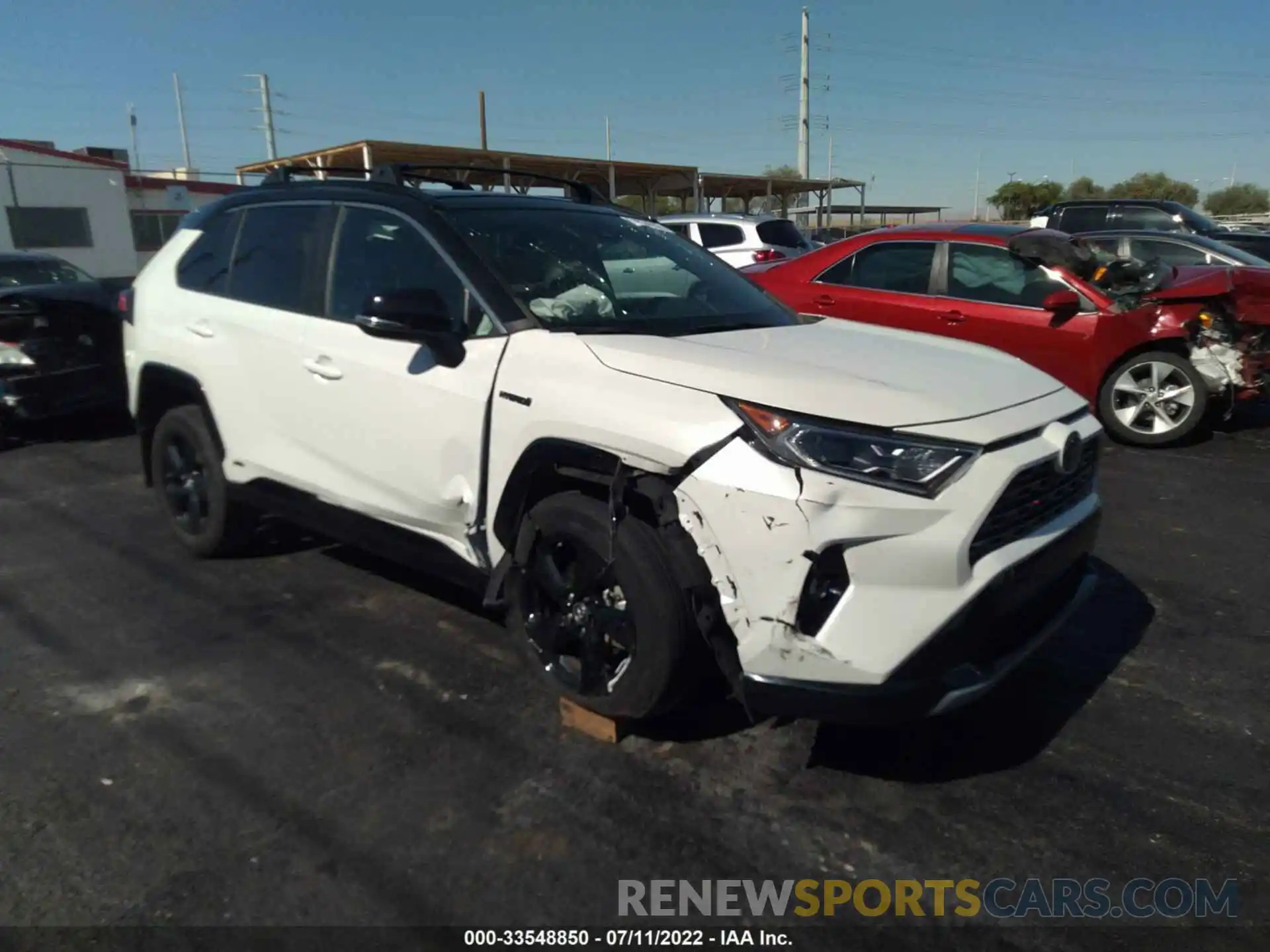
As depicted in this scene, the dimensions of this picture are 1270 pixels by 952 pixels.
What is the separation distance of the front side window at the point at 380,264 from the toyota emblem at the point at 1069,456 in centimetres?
195

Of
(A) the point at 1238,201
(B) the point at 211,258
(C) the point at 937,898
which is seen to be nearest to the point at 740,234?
(B) the point at 211,258

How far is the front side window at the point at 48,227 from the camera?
26.9 metres

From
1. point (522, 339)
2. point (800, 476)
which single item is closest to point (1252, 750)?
point (800, 476)

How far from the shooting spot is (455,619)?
4.11 m

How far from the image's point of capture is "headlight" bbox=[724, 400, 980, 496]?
2482mm

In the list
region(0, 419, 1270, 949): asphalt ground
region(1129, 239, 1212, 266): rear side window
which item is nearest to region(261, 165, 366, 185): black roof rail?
region(0, 419, 1270, 949): asphalt ground

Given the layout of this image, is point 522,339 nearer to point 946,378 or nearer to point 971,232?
point 946,378

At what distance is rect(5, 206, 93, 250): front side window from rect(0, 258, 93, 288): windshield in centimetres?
2122

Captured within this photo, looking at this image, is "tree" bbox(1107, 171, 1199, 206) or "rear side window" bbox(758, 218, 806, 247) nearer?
"rear side window" bbox(758, 218, 806, 247)

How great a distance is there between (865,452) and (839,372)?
0.38 metres

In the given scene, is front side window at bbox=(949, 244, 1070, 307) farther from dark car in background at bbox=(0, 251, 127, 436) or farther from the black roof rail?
dark car in background at bbox=(0, 251, 127, 436)

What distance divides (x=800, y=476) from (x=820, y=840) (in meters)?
1.02

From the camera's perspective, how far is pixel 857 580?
245 cm

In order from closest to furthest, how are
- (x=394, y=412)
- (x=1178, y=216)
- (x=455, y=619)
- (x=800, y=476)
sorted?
1. (x=800, y=476)
2. (x=394, y=412)
3. (x=455, y=619)
4. (x=1178, y=216)
